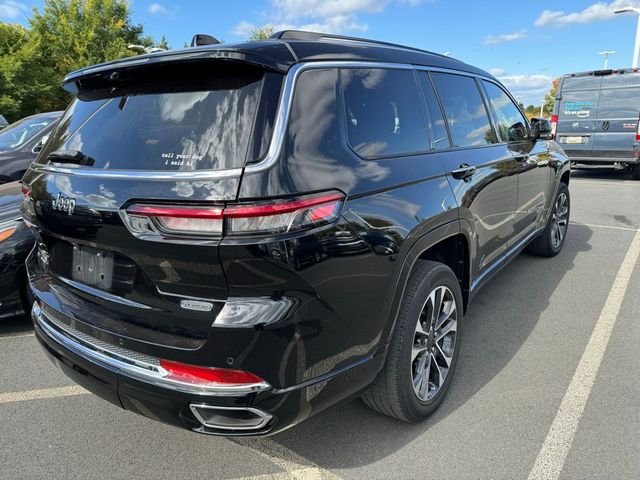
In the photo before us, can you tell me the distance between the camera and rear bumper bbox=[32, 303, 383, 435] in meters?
1.79

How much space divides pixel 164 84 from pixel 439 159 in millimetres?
1510

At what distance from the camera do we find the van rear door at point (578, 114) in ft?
37.7

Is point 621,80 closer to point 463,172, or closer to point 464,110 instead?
point 464,110

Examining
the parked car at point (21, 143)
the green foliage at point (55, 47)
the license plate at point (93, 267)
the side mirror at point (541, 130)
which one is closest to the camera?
the license plate at point (93, 267)

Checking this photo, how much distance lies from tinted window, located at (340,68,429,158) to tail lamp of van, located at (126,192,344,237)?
468 mm

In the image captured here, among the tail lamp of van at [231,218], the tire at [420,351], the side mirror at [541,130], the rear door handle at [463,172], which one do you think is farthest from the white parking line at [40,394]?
the side mirror at [541,130]

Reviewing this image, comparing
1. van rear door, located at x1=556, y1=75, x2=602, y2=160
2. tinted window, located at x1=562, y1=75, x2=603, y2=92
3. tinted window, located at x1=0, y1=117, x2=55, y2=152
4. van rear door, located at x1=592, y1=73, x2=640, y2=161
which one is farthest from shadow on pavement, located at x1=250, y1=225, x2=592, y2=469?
tinted window, located at x1=562, y1=75, x2=603, y2=92

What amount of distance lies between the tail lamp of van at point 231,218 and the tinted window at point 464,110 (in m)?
1.55

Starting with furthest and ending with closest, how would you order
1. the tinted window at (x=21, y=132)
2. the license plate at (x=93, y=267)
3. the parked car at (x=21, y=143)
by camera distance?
1. the tinted window at (x=21, y=132)
2. the parked car at (x=21, y=143)
3. the license plate at (x=93, y=267)

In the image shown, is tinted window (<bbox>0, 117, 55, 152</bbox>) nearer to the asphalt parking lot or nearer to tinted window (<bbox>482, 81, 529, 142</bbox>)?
the asphalt parking lot

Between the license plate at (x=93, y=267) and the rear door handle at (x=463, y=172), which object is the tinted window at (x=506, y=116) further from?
the license plate at (x=93, y=267)

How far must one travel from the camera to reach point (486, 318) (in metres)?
3.94

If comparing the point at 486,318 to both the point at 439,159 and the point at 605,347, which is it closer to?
the point at 605,347

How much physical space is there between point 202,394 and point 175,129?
1.05 metres
